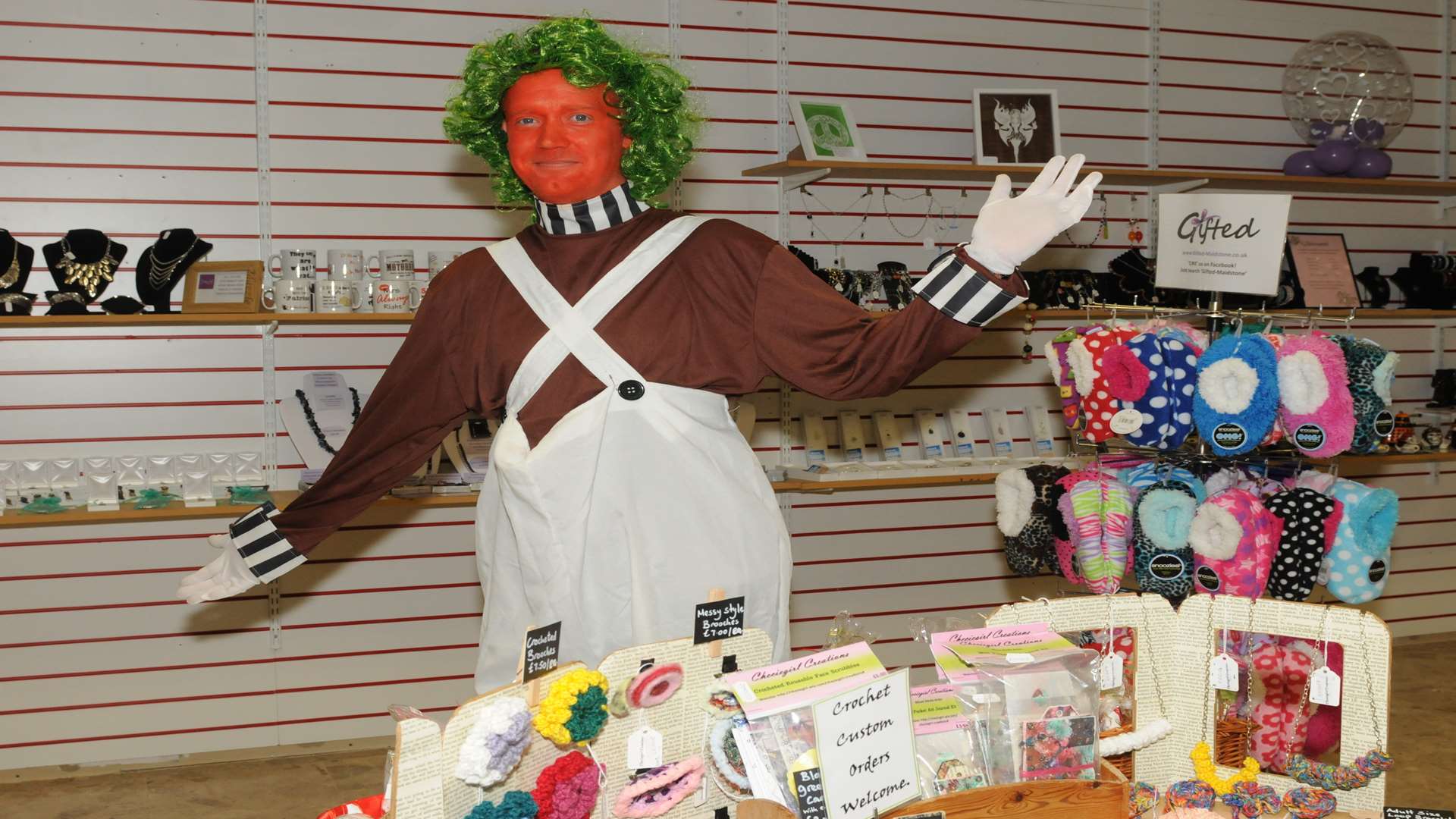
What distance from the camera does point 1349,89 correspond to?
496cm

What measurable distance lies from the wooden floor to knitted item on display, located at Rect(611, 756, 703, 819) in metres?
2.45

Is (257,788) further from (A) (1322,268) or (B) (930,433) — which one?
(A) (1322,268)

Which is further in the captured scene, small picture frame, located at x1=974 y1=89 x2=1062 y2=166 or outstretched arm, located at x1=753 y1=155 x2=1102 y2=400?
small picture frame, located at x1=974 y1=89 x2=1062 y2=166

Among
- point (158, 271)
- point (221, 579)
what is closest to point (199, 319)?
point (158, 271)

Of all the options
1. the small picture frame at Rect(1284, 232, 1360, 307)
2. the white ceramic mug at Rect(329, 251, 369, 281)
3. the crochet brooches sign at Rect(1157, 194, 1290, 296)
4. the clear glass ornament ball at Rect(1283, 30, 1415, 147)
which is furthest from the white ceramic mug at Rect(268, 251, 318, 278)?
the clear glass ornament ball at Rect(1283, 30, 1415, 147)

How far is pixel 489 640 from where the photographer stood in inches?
87.0

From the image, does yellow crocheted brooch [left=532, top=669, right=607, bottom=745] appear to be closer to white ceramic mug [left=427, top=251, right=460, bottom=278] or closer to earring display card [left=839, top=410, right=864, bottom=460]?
white ceramic mug [left=427, top=251, right=460, bottom=278]

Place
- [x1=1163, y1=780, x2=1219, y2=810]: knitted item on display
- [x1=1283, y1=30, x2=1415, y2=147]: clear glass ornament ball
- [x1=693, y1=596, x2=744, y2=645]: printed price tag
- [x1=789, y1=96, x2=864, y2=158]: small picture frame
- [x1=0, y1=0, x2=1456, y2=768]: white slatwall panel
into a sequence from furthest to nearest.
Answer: [x1=1283, y1=30, x2=1415, y2=147]: clear glass ornament ball < [x1=789, y1=96, x2=864, y2=158]: small picture frame < [x1=0, y1=0, x2=1456, y2=768]: white slatwall panel < [x1=1163, y1=780, x2=1219, y2=810]: knitted item on display < [x1=693, y1=596, x2=744, y2=645]: printed price tag

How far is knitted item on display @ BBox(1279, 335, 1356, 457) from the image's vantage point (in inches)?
112

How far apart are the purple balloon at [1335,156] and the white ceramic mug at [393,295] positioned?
11.9ft

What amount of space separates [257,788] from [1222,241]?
129 inches

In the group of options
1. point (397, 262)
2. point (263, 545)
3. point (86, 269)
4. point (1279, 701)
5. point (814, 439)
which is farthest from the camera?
point (814, 439)

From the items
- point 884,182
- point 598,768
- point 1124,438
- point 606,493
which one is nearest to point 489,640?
point 606,493

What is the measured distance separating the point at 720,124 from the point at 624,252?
2.46 m
